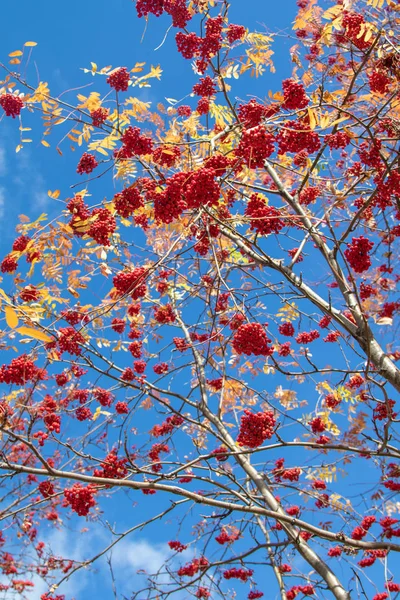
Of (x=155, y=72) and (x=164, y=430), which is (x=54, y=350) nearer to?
(x=164, y=430)

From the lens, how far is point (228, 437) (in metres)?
5.38

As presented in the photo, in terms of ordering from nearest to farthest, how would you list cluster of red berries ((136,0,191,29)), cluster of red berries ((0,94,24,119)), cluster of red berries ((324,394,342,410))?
1. cluster of red berries ((0,94,24,119))
2. cluster of red berries ((136,0,191,29))
3. cluster of red berries ((324,394,342,410))

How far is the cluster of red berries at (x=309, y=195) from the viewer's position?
5076 mm

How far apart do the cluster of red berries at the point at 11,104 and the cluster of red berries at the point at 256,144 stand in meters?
2.21

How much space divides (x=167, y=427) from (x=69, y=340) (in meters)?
2.45

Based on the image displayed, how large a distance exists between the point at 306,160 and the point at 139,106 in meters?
1.79

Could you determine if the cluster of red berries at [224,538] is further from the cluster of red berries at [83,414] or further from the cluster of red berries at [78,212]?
the cluster of red berries at [78,212]

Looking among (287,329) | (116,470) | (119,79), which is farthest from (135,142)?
(287,329)

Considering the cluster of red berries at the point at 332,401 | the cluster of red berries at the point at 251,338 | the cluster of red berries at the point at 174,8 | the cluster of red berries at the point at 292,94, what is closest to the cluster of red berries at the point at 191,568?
the cluster of red berries at the point at 332,401

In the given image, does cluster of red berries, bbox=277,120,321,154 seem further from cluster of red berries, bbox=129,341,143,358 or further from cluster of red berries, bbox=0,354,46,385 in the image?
cluster of red berries, bbox=129,341,143,358

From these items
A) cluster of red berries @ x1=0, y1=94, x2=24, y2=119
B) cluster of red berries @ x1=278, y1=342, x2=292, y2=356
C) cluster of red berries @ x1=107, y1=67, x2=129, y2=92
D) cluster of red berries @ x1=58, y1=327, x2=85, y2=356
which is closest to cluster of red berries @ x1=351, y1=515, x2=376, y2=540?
cluster of red berries @ x1=278, y1=342, x2=292, y2=356

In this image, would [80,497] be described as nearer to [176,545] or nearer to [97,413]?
[97,413]

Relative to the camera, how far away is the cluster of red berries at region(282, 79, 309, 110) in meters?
3.51

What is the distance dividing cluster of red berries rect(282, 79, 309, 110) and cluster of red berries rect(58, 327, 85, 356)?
99.6 inches
